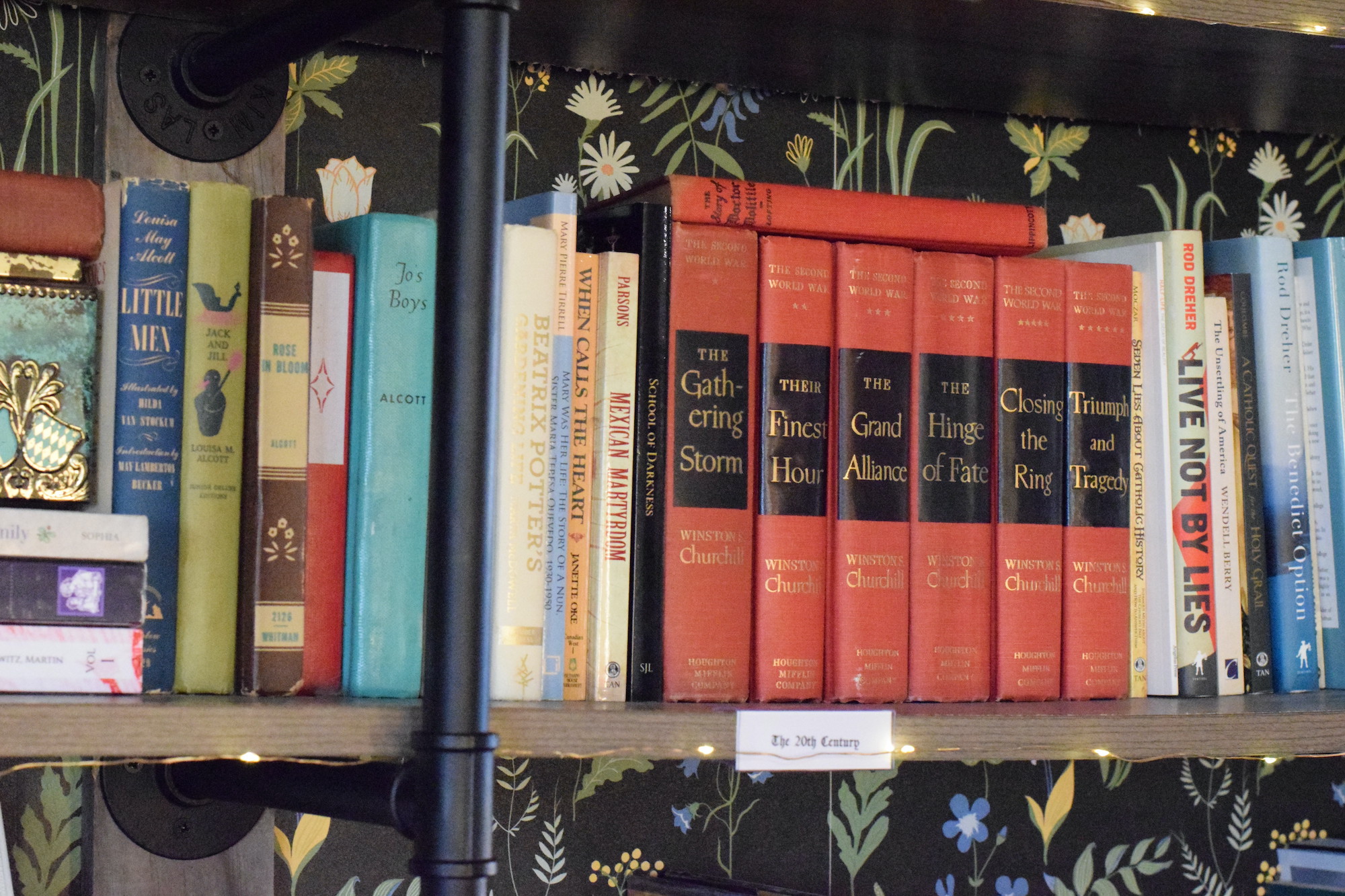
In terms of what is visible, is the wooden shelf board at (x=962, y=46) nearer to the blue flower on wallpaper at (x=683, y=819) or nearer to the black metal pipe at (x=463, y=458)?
the black metal pipe at (x=463, y=458)

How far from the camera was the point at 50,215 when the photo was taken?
2.28 feet

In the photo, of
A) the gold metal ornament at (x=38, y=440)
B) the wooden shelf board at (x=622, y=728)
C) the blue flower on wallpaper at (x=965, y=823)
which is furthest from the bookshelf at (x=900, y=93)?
the blue flower on wallpaper at (x=965, y=823)

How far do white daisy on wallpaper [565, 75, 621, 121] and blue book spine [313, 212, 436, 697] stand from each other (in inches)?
12.1

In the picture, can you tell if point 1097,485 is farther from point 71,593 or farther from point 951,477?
point 71,593

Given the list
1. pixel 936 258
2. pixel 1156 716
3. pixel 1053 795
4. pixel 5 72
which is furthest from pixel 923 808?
pixel 5 72

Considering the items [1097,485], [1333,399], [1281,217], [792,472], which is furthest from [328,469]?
[1281,217]

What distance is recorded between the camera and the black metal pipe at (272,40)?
61 cm

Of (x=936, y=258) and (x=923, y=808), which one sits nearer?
(x=936, y=258)

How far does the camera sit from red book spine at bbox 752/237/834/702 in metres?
0.79

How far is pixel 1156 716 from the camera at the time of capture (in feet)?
2.57

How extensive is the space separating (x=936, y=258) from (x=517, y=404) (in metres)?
0.28

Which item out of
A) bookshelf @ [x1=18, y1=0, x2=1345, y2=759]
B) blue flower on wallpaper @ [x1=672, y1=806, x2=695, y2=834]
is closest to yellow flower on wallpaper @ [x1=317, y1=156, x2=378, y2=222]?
bookshelf @ [x1=18, y1=0, x2=1345, y2=759]

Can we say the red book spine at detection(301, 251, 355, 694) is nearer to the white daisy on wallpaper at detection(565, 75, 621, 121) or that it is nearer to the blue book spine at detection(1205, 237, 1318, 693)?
the white daisy on wallpaper at detection(565, 75, 621, 121)

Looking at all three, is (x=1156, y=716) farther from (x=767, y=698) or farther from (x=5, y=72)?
(x=5, y=72)
